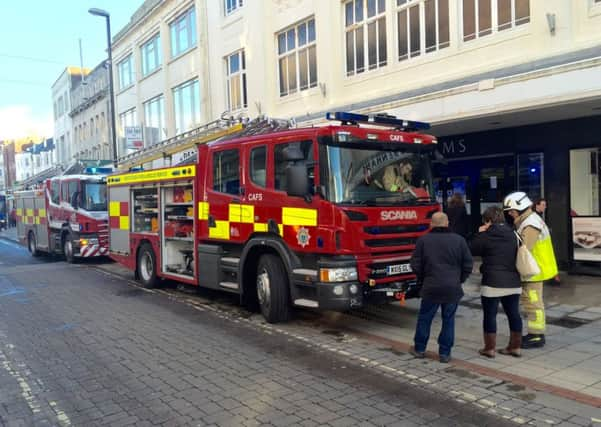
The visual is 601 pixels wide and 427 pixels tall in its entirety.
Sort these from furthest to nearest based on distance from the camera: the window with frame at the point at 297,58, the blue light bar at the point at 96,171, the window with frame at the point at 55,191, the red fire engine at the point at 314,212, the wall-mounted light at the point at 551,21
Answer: the window with frame at the point at 55,191 < the blue light bar at the point at 96,171 < the window with frame at the point at 297,58 < the wall-mounted light at the point at 551,21 < the red fire engine at the point at 314,212

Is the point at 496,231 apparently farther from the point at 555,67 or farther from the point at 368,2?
the point at 368,2

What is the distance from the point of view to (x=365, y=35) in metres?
14.0

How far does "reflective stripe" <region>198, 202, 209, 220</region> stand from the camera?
8711mm

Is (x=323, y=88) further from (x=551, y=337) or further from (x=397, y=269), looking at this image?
(x=551, y=337)

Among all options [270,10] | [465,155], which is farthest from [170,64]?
[465,155]

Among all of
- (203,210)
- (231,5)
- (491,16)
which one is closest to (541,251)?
(203,210)

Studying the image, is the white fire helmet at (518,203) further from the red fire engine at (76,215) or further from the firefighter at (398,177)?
the red fire engine at (76,215)

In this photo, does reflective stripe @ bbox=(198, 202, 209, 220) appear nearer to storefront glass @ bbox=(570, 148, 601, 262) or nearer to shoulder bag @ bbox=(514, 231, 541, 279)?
shoulder bag @ bbox=(514, 231, 541, 279)

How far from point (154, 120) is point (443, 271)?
2458 centimetres

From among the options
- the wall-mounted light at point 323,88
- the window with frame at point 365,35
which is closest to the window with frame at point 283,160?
the window with frame at point 365,35

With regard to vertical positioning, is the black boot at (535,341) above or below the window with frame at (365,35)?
below

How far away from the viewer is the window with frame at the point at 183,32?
22.6m

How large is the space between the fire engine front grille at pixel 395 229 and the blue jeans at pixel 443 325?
4.04ft

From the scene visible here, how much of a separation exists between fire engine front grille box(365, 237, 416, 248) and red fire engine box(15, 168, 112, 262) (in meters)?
11.2
